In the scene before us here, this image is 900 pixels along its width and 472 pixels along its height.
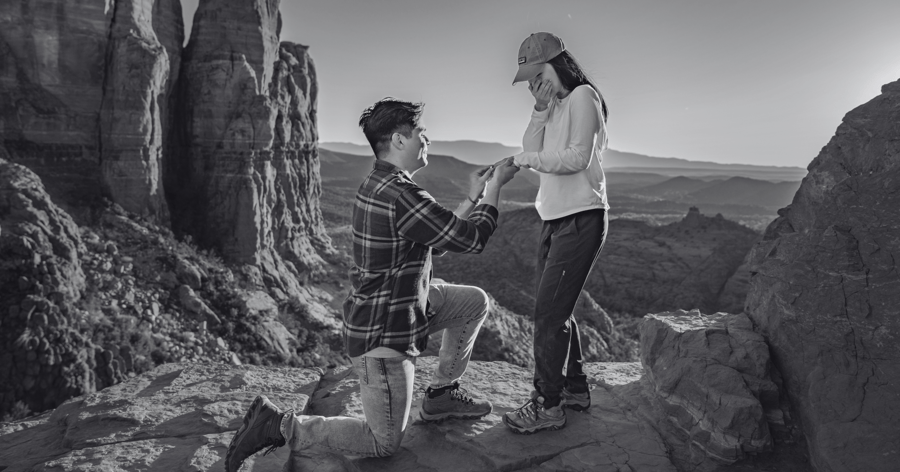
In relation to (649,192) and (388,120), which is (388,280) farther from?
(649,192)

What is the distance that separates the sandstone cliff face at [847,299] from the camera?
2674mm

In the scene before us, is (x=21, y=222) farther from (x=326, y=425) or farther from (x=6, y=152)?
(x=326, y=425)

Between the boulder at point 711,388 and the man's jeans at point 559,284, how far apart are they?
818mm

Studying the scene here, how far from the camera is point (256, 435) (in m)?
2.94

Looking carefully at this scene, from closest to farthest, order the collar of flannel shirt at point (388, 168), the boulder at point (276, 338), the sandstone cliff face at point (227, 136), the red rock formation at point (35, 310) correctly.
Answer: the collar of flannel shirt at point (388, 168) < the red rock formation at point (35, 310) < the boulder at point (276, 338) < the sandstone cliff face at point (227, 136)

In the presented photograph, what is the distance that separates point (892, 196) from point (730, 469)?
1877 mm

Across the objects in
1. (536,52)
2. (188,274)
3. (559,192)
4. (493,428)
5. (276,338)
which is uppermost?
(536,52)

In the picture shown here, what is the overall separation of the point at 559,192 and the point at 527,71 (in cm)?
81

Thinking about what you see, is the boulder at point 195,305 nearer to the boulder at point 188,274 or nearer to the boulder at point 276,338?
the boulder at point 188,274

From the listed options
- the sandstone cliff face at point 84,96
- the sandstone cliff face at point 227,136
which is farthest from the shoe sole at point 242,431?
the sandstone cliff face at point 227,136

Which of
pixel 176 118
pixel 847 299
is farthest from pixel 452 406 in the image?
pixel 176 118

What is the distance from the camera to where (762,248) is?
373cm

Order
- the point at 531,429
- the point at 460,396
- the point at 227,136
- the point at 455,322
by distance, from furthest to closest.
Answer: the point at 227,136
the point at 460,396
the point at 455,322
the point at 531,429

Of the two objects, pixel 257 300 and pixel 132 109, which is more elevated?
pixel 132 109
